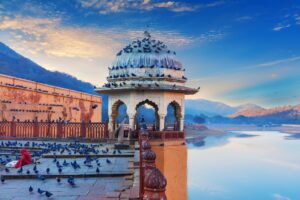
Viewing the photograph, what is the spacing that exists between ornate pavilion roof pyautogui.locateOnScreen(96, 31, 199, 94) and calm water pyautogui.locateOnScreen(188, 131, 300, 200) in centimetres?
2460

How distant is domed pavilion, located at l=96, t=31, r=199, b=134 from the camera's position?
40.1 feet

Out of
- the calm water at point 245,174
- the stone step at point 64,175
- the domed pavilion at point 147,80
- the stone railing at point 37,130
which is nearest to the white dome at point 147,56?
the domed pavilion at point 147,80

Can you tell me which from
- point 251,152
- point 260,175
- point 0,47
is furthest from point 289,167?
point 0,47

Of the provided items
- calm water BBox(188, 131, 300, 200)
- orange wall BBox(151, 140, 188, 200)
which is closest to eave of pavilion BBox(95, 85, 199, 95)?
orange wall BBox(151, 140, 188, 200)

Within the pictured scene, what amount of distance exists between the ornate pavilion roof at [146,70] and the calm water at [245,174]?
2460 cm

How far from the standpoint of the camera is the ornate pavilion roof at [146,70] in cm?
1219

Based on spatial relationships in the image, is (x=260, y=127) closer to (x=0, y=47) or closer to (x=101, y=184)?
(x=0, y=47)

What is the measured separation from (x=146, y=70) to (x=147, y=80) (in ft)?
1.13

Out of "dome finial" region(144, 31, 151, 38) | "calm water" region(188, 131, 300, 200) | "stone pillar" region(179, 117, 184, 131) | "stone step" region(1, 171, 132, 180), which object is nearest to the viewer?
"stone step" region(1, 171, 132, 180)

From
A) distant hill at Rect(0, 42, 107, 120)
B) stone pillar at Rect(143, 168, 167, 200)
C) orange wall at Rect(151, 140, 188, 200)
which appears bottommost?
orange wall at Rect(151, 140, 188, 200)

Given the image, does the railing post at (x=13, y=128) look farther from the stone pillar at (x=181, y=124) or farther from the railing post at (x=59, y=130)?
the stone pillar at (x=181, y=124)

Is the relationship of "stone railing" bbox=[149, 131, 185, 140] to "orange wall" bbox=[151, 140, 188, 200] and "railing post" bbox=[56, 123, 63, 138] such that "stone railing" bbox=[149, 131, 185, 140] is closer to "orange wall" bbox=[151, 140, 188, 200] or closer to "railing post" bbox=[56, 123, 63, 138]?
"orange wall" bbox=[151, 140, 188, 200]

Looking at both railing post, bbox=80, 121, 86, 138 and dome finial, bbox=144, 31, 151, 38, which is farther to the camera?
railing post, bbox=80, 121, 86, 138

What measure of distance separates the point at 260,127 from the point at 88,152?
402 ft
